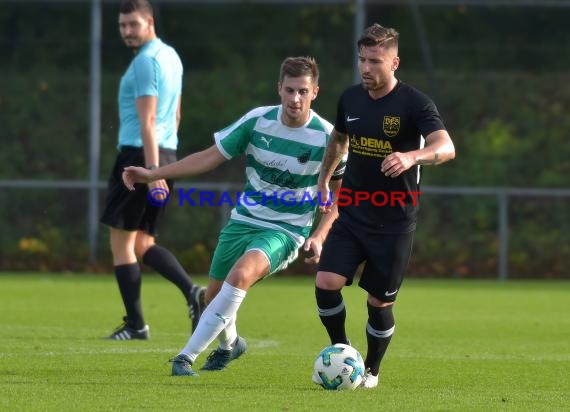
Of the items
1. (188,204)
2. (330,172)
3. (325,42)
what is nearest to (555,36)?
(325,42)

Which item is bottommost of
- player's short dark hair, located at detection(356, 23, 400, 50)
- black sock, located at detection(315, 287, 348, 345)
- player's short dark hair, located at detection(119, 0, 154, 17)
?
black sock, located at detection(315, 287, 348, 345)


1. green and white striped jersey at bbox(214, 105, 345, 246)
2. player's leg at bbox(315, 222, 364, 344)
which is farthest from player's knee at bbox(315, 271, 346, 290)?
green and white striped jersey at bbox(214, 105, 345, 246)

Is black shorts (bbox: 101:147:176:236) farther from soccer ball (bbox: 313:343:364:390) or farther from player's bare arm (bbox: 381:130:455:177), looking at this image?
player's bare arm (bbox: 381:130:455:177)

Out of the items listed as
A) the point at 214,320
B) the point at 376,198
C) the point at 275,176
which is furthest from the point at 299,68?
the point at 214,320

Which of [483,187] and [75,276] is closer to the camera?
[75,276]

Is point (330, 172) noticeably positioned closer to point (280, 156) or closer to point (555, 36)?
point (280, 156)

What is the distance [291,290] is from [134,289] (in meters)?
6.08

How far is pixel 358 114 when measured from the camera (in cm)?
705

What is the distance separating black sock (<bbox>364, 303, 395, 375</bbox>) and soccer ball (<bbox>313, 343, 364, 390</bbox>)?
36 centimetres

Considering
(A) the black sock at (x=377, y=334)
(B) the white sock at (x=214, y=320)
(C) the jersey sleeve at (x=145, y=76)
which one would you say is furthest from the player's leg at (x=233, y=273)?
(C) the jersey sleeve at (x=145, y=76)

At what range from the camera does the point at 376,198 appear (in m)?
7.02

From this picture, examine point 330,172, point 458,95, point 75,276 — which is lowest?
point 75,276

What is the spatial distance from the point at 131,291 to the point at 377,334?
9.02ft

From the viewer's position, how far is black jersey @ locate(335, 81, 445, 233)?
692 cm
